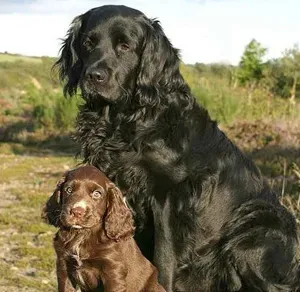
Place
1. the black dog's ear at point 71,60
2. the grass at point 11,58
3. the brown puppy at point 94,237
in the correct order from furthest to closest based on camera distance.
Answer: the grass at point 11,58 → the black dog's ear at point 71,60 → the brown puppy at point 94,237

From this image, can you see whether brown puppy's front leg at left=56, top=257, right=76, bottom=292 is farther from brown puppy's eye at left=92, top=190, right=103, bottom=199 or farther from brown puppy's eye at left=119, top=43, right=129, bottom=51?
brown puppy's eye at left=119, top=43, right=129, bottom=51

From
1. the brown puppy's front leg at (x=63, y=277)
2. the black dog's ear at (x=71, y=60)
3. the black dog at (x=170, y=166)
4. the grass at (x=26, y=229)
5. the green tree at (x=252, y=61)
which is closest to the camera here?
the brown puppy's front leg at (x=63, y=277)

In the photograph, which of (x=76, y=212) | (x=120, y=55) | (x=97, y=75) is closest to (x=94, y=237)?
(x=76, y=212)

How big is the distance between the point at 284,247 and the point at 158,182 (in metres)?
1.05

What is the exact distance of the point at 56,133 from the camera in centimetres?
2281

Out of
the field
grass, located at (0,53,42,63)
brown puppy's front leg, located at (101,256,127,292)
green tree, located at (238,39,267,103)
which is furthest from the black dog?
grass, located at (0,53,42,63)

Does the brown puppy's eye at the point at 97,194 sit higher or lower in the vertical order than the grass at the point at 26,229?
higher

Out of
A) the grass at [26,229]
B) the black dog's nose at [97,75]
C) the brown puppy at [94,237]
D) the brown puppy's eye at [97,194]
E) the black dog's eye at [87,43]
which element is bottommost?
the grass at [26,229]

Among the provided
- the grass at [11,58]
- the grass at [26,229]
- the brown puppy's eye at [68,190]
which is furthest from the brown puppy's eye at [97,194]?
the grass at [11,58]

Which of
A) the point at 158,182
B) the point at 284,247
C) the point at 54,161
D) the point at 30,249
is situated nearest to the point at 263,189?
the point at 284,247

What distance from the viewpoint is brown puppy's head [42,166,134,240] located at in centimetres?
411

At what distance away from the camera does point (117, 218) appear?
4285mm

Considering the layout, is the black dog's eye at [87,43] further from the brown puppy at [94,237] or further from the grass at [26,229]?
the grass at [26,229]

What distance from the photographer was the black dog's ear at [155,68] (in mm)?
4746
